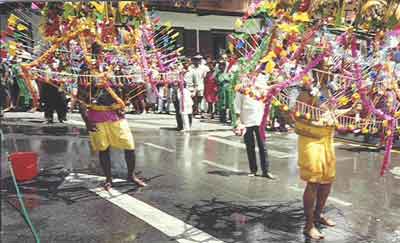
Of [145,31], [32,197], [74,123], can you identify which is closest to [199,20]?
[74,123]

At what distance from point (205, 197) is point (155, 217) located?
1027 mm

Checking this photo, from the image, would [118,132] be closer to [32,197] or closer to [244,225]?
[32,197]

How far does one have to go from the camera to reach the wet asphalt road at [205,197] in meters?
4.86

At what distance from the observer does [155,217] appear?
5320 mm

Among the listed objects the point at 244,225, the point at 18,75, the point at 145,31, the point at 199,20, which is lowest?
the point at 244,225

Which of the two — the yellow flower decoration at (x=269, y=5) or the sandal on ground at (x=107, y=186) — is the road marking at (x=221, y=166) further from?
the yellow flower decoration at (x=269, y=5)

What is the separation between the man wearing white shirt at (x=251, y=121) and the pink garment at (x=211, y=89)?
7.62 meters

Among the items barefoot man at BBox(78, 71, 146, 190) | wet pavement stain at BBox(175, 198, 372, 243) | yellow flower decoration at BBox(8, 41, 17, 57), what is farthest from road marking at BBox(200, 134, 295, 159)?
yellow flower decoration at BBox(8, 41, 17, 57)

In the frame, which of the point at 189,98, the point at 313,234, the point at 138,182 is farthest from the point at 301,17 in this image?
the point at 189,98

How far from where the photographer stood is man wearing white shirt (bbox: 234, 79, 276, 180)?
709 cm

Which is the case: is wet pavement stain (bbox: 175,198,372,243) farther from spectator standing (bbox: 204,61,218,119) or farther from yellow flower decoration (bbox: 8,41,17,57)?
spectator standing (bbox: 204,61,218,119)

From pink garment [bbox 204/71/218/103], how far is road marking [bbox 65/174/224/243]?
28.0ft

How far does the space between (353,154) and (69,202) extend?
558cm

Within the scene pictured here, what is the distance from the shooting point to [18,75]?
241 inches
